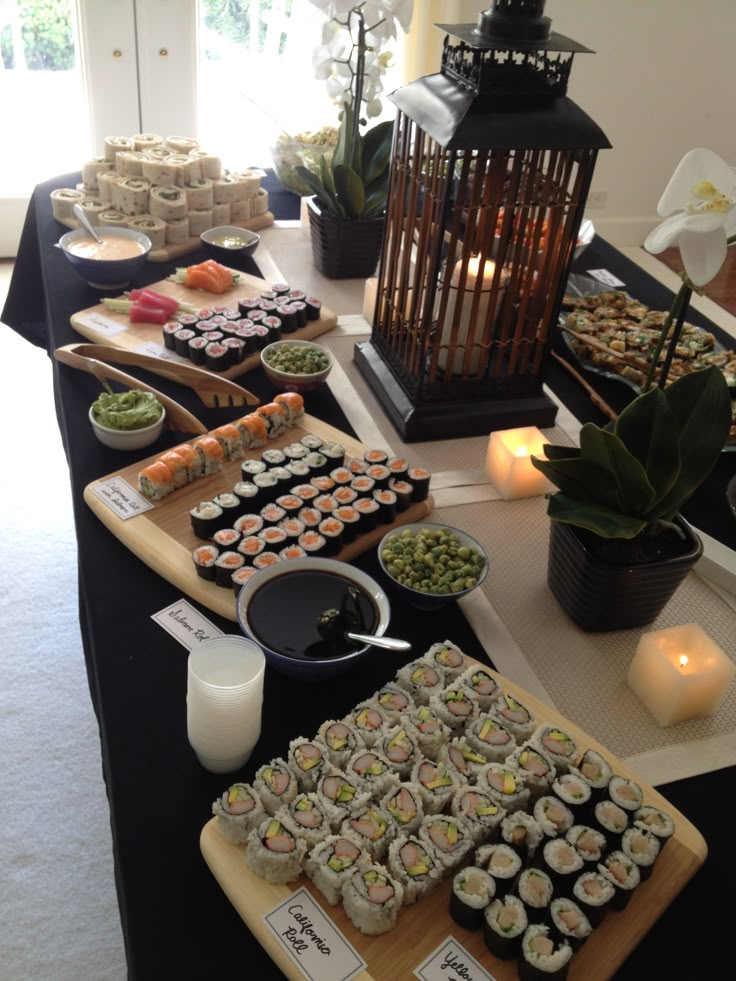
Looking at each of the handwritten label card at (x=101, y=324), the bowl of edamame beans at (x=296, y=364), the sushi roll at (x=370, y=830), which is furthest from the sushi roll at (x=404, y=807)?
the handwritten label card at (x=101, y=324)

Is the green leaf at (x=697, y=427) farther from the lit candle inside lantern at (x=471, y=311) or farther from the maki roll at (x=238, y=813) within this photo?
the maki roll at (x=238, y=813)

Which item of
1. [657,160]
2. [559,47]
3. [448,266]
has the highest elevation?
[559,47]

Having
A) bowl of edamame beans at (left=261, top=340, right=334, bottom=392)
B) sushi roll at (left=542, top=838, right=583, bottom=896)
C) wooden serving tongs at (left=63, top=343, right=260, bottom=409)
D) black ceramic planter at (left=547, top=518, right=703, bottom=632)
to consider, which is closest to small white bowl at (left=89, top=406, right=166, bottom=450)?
wooden serving tongs at (left=63, top=343, right=260, bottom=409)

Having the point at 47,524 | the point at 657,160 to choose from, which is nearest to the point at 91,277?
the point at 47,524

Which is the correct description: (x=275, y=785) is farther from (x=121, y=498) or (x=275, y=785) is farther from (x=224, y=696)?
(x=121, y=498)

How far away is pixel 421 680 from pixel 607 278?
1.46m

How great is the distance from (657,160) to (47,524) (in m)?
3.23

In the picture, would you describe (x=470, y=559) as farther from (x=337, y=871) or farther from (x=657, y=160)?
(x=657, y=160)

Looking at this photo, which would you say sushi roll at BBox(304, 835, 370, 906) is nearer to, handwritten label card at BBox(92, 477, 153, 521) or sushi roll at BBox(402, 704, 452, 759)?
sushi roll at BBox(402, 704, 452, 759)

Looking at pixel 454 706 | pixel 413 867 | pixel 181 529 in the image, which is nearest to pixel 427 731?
pixel 454 706

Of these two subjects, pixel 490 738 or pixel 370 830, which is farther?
pixel 490 738

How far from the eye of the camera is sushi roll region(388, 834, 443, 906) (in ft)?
2.81

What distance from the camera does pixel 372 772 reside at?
3.10 ft

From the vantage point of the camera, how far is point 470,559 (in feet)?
4.05
